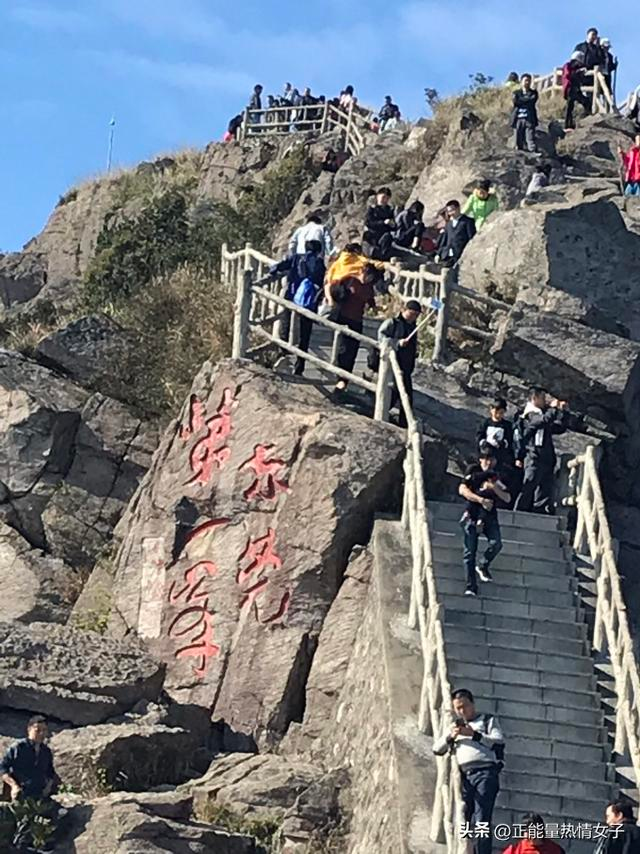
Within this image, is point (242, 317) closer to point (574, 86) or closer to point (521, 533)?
point (521, 533)

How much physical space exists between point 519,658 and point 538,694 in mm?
500

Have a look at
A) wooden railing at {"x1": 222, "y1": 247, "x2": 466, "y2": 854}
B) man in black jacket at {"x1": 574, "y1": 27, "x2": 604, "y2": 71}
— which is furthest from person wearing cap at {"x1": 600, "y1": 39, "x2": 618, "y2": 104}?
wooden railing at {"x1": 222, "y1": 247, "x2": 466, "y2": 854}

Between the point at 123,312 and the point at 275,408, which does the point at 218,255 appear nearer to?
the point at 123,312

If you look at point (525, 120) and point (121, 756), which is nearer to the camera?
point (121, 756)

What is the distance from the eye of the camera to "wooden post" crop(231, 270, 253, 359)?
2188 centimetres

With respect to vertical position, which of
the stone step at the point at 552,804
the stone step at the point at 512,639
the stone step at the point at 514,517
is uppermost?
the stone step at the point at 514,517

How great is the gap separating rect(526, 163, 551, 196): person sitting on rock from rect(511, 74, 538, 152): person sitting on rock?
4.21 feet

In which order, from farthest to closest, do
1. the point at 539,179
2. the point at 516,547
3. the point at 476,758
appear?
1. the point at 539,179
2. the point at 516,547
3. the point at 476,758

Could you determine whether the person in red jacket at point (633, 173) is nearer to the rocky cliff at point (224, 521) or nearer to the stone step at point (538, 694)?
the rocky cliff at point (224, 521)

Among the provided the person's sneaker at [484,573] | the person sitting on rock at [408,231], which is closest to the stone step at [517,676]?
the person's sneaker at [484,573]

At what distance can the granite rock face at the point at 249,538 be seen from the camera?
63.5 feet

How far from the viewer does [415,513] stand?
18.4 m

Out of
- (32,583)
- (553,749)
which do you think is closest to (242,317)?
(32,583)

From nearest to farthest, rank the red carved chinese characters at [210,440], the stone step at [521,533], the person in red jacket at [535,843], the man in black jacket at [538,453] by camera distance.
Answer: the person in red jacket at [535,843] < the stone step at [521,533] < the man in black jacket at [538,453] < the red carved chinese characters at [210,440]
